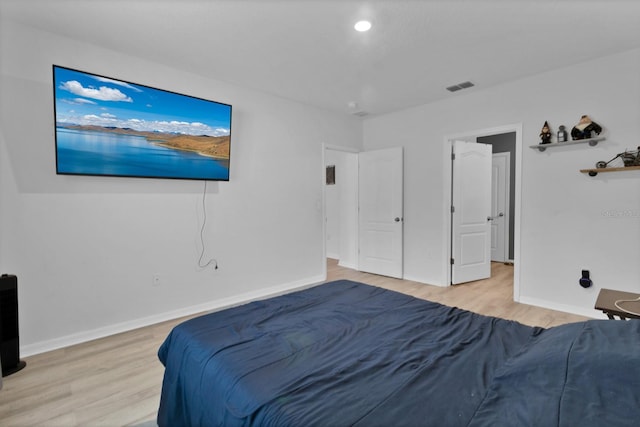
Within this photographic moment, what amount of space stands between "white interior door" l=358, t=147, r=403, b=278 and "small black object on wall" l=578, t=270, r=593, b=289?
2.18 metres

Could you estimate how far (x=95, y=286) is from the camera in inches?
114

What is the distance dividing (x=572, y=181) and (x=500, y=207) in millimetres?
2993

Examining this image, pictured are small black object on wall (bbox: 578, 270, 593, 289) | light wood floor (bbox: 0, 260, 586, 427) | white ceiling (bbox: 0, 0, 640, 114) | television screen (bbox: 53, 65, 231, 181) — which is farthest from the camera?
small black object on wall (bbox: 578, 270, 593, 289)

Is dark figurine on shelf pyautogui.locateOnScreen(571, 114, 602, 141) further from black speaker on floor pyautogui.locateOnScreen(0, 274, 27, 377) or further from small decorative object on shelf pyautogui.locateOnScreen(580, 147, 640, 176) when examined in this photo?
black speaker on floor pyautogui.locateOnScreen(0, 274, 27, 377)

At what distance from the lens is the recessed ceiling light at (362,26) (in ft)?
8.15

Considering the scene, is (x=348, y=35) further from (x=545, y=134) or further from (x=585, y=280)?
Result: (x=585, y=280)

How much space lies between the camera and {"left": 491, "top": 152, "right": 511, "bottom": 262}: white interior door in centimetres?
618

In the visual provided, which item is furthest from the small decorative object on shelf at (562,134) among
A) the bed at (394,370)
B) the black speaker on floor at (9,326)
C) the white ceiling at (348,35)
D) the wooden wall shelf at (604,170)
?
the black speaker on floor at (9,326)

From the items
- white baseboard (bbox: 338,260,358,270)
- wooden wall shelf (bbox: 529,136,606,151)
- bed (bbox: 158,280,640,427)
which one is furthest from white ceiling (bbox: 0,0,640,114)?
white baseboard (bbox: 338,260,358,270)

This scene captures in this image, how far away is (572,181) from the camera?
3383mm

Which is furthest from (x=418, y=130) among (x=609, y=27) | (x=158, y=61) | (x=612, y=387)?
(x=612, y=387)

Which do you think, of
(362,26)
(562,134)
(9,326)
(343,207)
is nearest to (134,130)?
(9,326)

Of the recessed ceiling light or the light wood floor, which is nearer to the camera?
the light wood floor

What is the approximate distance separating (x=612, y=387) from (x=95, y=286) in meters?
3.50
